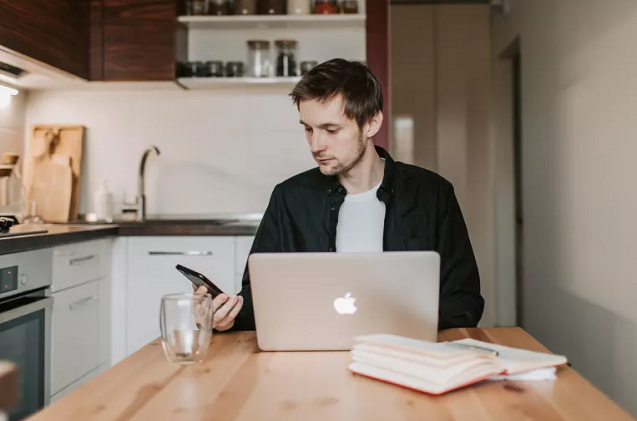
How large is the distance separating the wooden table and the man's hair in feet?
2.82

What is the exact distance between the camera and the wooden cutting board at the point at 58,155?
10.9ft

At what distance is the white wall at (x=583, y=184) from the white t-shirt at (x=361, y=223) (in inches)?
36.7

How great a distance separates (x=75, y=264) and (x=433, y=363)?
2.05 metres

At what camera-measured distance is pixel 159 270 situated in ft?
9.76

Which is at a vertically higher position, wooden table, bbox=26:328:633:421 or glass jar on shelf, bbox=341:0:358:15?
glass jar on shelf, bbox=341:0:358:15

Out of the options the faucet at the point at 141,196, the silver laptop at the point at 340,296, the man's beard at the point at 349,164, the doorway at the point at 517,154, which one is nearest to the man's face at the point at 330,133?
the man's beard at the point at 349,164

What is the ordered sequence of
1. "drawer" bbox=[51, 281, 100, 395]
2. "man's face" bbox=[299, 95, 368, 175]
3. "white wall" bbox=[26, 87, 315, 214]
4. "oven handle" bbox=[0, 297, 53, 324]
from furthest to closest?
"white wall" bbox=[26, 87, 315, 214]
"drawer" bbox=[51, 281, 100, 395]
"oven handle" bbox=[0, 297, 53, 324]
"man's face" bbox=[299, 95, 368, 175]

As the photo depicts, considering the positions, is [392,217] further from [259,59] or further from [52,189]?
[52,189]

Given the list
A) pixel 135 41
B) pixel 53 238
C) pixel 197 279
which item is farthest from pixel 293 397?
pixel 135 41

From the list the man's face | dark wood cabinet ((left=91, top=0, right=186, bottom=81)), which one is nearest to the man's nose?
the man's face

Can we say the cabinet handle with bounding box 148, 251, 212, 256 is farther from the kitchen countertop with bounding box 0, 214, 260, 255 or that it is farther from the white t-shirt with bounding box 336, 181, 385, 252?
the white t-shirt with bounding box 336, 181, 385, 252

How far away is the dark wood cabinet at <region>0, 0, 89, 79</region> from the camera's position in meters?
2.56

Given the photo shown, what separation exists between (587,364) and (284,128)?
183 cm

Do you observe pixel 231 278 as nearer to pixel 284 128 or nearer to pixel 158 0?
pixel 284 128
